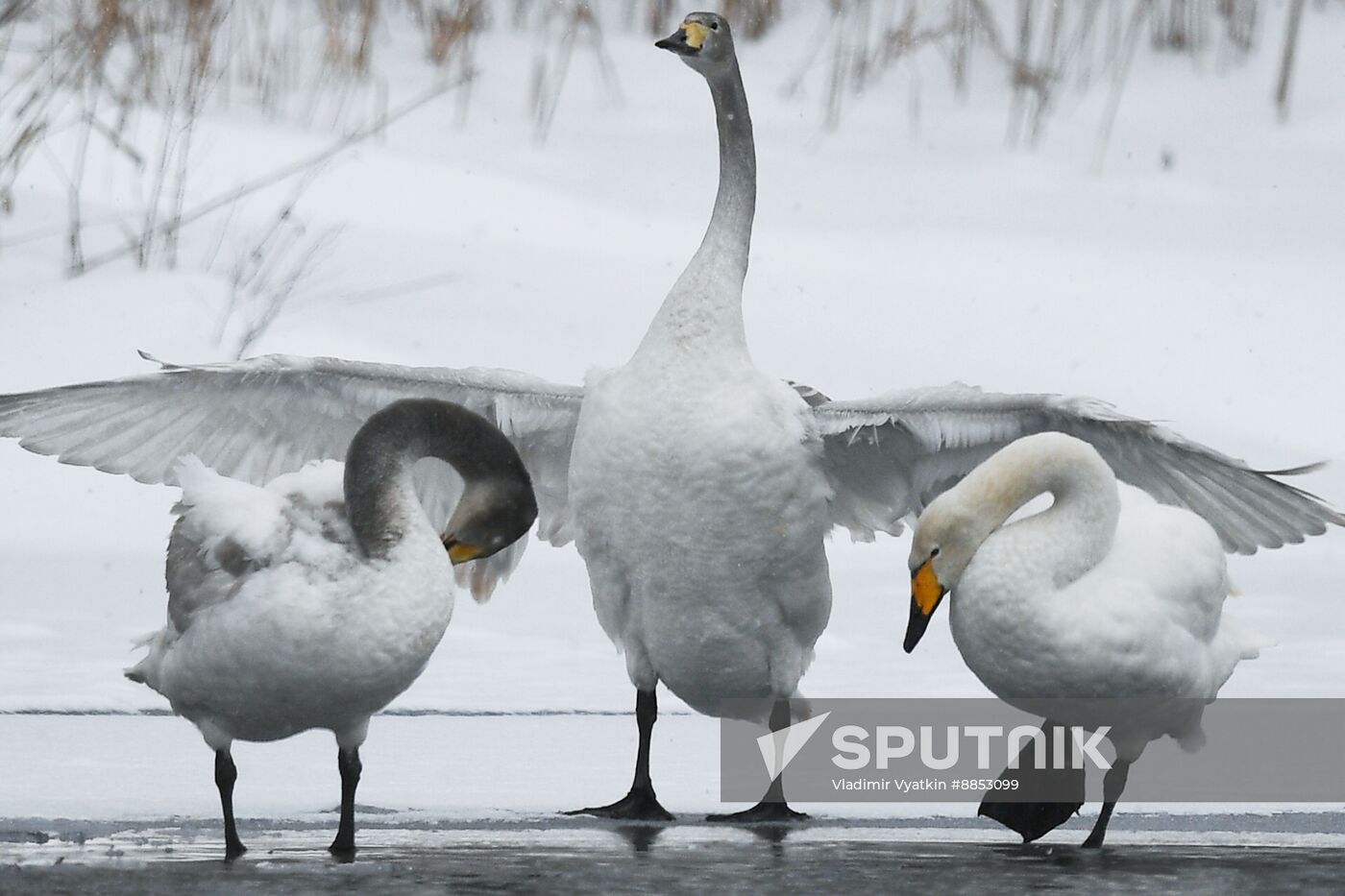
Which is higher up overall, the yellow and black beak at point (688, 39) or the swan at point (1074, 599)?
the yellow and black beak at point (688, 39)

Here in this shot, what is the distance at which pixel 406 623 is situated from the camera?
5.24 meters

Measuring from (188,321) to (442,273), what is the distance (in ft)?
5.47

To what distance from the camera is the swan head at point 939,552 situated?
580 cm

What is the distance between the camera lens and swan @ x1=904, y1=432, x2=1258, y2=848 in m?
5.58

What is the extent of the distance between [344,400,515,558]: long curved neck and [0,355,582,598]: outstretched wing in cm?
92

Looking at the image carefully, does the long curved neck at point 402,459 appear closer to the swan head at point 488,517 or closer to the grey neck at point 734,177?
the swan head at point 488,517

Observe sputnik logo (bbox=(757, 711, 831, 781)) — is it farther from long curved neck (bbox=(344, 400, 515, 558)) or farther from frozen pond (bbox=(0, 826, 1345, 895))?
long curved neck (bbox=(344, 400, 515, 558))

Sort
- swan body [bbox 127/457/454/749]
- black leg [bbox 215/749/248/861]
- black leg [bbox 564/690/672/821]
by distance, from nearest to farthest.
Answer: swan body [bbox 127/457/454/749] → black leg [bbox 215/749/248/861] → black leg [bbox 564/690/672/821]

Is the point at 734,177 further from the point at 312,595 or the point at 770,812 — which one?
the point at 312,595

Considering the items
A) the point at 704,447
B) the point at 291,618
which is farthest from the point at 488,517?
the point at 291,618

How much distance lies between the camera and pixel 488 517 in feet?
18.9

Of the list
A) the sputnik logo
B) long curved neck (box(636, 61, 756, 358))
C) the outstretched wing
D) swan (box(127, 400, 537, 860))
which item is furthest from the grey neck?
the sputnik logo

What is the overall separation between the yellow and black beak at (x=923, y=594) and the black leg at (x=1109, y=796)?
0.55 metres

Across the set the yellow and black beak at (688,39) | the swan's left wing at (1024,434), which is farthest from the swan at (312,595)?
the yellow and black beak at (688,39)
